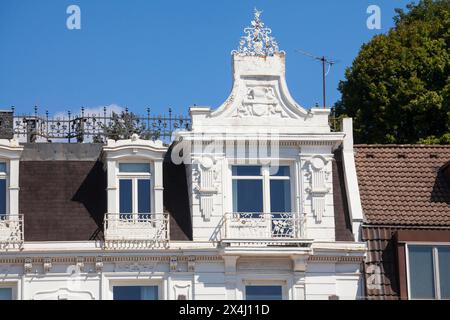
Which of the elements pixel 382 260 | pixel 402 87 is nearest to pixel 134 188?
pixel 382 260

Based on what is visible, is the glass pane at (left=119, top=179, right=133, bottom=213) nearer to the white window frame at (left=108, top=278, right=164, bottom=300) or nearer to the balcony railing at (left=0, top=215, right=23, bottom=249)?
the white window frame at (left=108, top=278, right=164, bottom=300)

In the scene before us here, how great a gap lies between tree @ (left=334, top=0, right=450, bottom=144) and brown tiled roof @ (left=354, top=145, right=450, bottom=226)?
10.6m

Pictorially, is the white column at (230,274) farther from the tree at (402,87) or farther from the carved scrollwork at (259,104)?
the tree at (402,87)

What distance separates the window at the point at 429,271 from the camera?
5284 centimetres

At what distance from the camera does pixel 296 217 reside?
2090 inches

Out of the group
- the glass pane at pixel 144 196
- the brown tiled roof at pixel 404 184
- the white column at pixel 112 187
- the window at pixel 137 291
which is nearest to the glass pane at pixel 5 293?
the window at pixel 137 291

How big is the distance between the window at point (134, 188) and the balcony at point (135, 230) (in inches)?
14.3

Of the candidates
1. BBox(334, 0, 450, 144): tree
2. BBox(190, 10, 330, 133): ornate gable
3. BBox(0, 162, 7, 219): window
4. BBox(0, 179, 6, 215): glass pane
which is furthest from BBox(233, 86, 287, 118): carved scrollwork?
BBox(334, 0, 450, 144): tree

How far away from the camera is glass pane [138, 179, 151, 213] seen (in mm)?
53125

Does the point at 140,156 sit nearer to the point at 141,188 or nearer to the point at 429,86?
the point at 141,188

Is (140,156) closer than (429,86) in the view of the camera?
Yes
